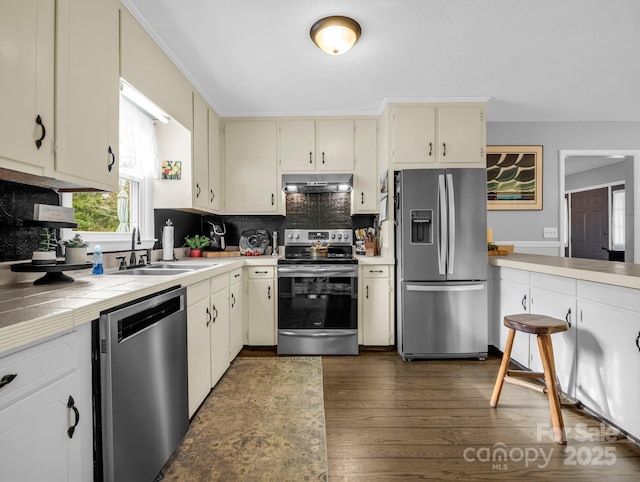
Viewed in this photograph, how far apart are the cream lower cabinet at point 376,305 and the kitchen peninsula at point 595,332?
3.64 feet

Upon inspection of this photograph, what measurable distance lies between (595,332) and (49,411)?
8.54ft

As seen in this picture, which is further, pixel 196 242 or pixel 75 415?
pixel 196 242

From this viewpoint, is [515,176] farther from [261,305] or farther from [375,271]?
[261,305]

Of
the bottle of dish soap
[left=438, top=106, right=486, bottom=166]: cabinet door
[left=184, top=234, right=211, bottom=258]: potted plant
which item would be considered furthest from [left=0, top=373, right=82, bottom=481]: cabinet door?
[left=438, top=106, right=486, bottom=166]: cabinet door

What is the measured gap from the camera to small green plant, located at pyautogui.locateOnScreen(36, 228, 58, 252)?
62.6 inches

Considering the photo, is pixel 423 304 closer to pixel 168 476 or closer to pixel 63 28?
pixel 168 476

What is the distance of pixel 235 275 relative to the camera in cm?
292

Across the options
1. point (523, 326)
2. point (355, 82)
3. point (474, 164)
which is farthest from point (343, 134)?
point (523, 326)

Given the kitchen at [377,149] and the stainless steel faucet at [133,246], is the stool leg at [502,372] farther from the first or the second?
the stainless steel faucet at [133,246]

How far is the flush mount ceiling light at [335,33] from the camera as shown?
2016mm

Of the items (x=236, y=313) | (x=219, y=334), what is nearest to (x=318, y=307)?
(x=236, y=313)

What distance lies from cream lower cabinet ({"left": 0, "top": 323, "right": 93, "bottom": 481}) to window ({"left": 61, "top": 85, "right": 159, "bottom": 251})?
1163 mm

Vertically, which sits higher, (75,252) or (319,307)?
(75,252)

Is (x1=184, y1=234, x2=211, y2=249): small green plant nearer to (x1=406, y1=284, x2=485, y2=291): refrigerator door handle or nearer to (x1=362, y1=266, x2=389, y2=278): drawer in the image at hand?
(x1=362, y1=266, x2=389, y2=278): drawer
